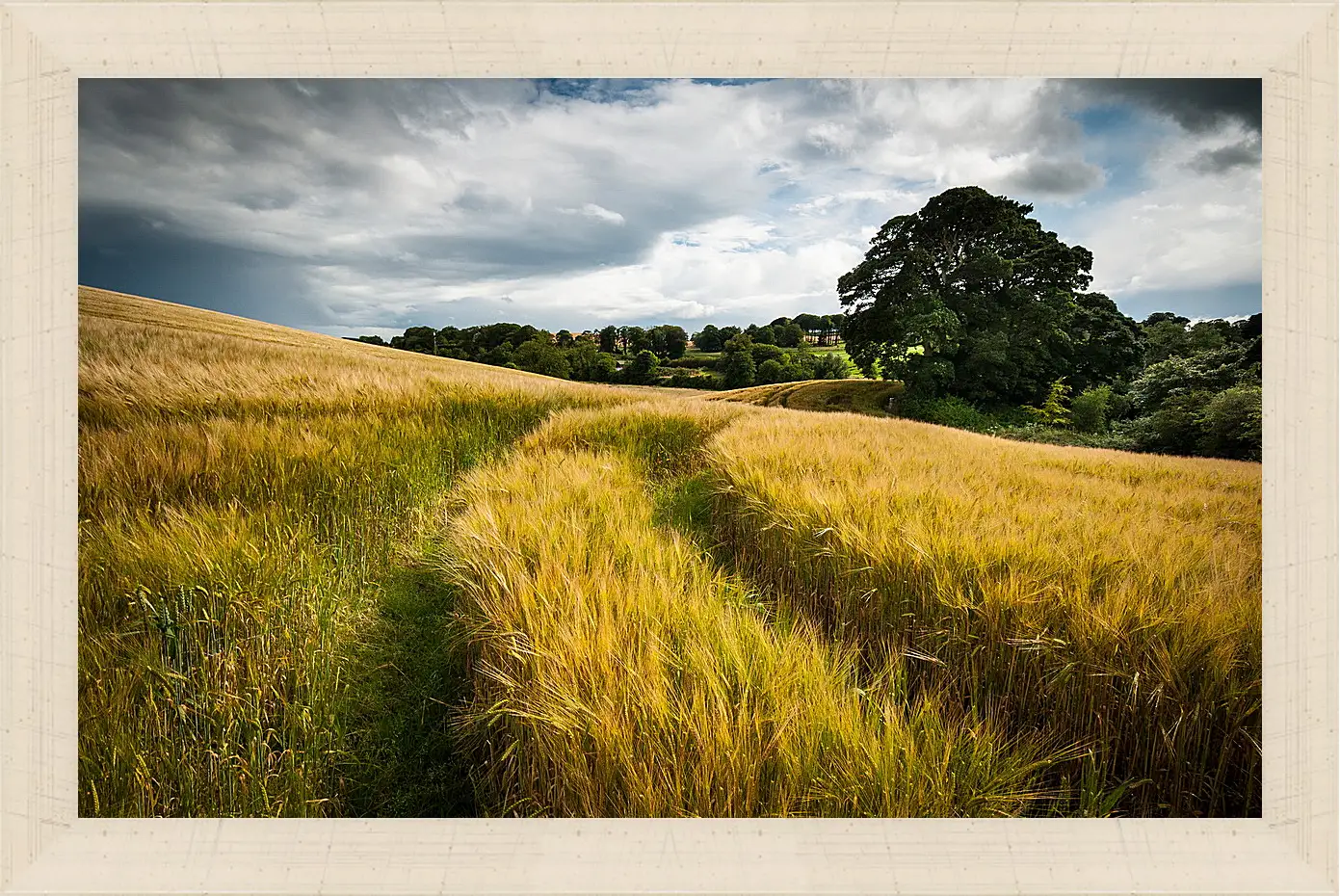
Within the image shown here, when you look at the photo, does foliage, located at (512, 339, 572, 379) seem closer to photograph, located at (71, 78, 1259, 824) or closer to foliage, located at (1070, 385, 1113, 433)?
photograph, located at (71, 78, 1259, 824)

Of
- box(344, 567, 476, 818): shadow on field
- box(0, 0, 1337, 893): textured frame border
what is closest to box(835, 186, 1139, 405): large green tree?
box(0, 0, 1337, 893): textured frame border

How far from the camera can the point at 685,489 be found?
2.75 m

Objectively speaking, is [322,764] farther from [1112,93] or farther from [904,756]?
[1112,93]

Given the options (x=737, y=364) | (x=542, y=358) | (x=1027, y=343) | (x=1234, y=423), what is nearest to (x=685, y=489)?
(x=737, y=364)

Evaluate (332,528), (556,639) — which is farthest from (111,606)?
(556,639)

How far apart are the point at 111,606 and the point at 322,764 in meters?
0.79

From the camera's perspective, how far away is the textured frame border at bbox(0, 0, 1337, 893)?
3.99 ft

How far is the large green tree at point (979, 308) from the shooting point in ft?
6.20

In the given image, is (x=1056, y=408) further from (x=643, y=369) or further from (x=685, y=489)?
(x=643, y=369)

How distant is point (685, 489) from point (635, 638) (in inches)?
64.4

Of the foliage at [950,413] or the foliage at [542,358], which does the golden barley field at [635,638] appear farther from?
the foliage at [542,358]
